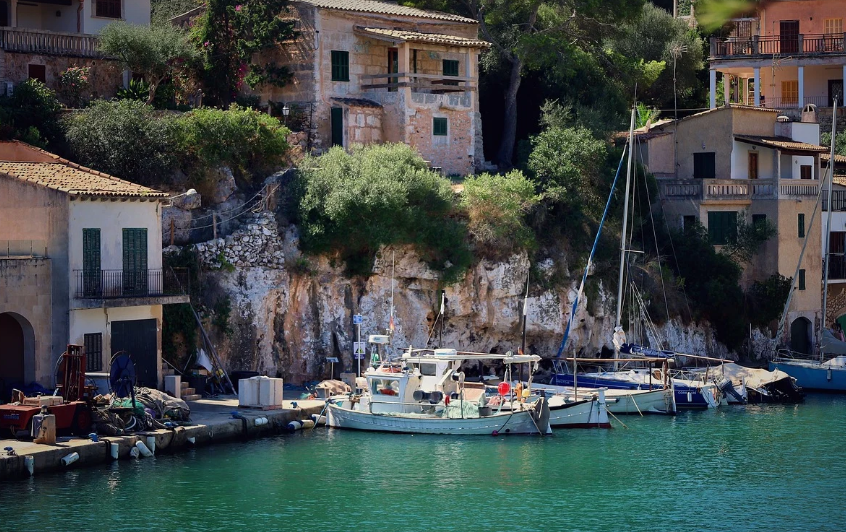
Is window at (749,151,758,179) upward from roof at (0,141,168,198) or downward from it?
upward

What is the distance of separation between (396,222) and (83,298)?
12.5 meters

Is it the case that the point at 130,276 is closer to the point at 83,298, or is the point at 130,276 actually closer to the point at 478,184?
the point at 83,298

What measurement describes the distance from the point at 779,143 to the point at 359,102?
1854 centimetres

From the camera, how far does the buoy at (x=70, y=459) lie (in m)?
36.8

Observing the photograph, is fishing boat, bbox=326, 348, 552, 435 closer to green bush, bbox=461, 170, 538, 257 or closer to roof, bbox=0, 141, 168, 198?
roof, bbox=0, 141, 168, 198

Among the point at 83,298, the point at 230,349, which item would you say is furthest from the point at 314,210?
the point at 83,298

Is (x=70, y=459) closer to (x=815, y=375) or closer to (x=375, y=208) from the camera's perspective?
(x=375, y=208)

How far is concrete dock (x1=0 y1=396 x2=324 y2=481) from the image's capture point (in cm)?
3609

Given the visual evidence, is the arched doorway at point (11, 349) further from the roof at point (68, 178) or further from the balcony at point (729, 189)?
the balcony at point (729, 189)

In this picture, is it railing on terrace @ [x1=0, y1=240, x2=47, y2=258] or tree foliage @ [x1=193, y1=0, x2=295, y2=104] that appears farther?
tree foliage @ [x1=193, y1=0, x2=295, y2=104]

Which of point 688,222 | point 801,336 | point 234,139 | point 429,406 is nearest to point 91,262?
point 234,139

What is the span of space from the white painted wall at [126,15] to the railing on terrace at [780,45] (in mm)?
28836

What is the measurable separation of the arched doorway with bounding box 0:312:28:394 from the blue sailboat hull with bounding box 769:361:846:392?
96.0 ft

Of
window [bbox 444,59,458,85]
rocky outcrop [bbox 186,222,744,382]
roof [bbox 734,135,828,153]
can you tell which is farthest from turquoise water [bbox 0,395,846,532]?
roof [bbox 734,135,828,153]
